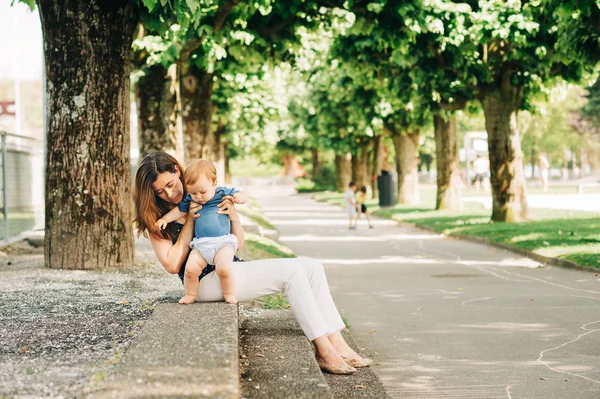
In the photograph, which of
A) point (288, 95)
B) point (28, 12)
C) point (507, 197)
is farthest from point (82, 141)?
point (288, 95)

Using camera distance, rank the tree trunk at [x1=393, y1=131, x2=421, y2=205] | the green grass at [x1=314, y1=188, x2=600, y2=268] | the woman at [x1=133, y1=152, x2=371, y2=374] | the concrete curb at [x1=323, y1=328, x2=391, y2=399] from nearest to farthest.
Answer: the concrete curb at [x1=323, y1=328, x2=391, y2=399]
the woman at [x1=133, y1=152, x2=371, y2=374]
the green grass at [x1=314, y1=188, x2=600, y2=268]
the tree trunk at [x1=393, y1=131, x2=421, y2=205]

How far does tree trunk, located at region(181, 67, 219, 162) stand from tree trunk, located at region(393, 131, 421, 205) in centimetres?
1760

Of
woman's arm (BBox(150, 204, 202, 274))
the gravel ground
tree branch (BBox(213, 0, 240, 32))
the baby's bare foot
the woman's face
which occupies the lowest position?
the gravel ground

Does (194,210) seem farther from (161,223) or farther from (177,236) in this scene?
(177,236)

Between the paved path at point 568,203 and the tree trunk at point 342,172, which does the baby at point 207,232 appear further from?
the tree trunk at point 342,172

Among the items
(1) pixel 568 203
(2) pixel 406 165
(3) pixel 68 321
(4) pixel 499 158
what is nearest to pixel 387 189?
(2) pixel 406 165

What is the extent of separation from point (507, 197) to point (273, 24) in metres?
9.05

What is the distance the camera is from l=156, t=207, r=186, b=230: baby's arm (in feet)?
22.4

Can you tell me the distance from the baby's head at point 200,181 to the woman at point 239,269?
0.26 feet

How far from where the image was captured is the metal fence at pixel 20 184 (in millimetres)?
16391

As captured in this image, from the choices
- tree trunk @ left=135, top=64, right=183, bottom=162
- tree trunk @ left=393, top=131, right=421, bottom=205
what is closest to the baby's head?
tree trunk @ left=135, top=64, right=183, bottom=162

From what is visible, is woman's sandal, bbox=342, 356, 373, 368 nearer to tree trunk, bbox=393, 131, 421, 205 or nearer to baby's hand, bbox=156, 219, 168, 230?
baby's hand, bbox=156, 219, 168, 230

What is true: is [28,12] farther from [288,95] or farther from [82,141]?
[288,95]

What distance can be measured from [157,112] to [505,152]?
1027 centimetres
